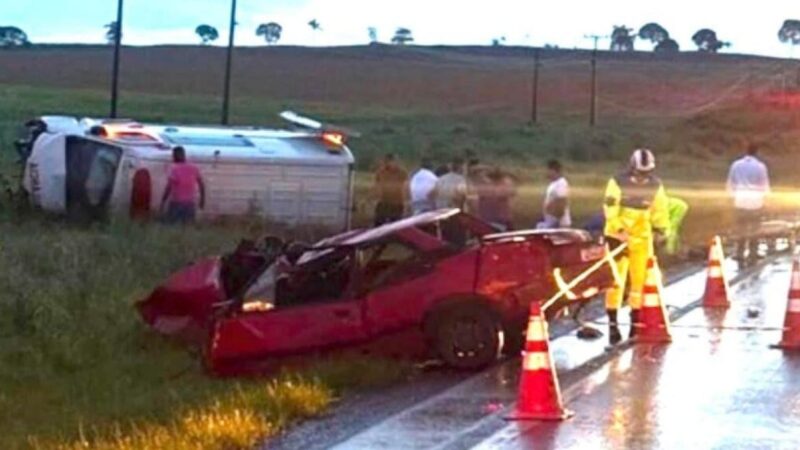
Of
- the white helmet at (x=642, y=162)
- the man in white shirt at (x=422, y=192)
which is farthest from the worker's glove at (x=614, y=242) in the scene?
the man in white shirt at (x=422, y=192)

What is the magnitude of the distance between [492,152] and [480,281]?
148 feet

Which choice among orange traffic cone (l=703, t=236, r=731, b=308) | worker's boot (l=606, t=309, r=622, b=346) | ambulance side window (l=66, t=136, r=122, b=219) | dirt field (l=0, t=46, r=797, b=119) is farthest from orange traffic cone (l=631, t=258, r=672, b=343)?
dirt field (l=0, t=46, r=797, b=119)

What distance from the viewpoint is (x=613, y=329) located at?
15672 mm

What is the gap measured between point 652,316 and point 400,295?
2.59m

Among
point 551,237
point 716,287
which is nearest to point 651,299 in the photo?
point 551,237

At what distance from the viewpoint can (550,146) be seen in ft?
212

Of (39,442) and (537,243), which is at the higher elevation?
(537,243)

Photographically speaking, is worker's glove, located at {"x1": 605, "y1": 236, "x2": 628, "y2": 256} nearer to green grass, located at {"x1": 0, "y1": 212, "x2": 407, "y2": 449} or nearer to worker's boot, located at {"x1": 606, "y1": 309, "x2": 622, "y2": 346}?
worker's boot, located at {"x1": 606, "y1": 309, "x2": 622, "y2": 346}

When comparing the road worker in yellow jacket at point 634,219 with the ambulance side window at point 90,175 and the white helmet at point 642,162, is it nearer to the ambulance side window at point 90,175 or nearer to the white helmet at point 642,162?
the white helmet at point 642,162

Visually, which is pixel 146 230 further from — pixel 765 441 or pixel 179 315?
pixel 765 441

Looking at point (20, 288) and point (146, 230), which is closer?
point (20, 288)

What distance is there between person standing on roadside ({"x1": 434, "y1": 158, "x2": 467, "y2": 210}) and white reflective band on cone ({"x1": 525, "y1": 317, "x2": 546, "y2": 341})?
12.1m

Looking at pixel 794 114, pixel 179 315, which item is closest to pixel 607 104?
pixel 794 114

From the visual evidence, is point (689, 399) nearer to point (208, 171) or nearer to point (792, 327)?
point (792, 327)
